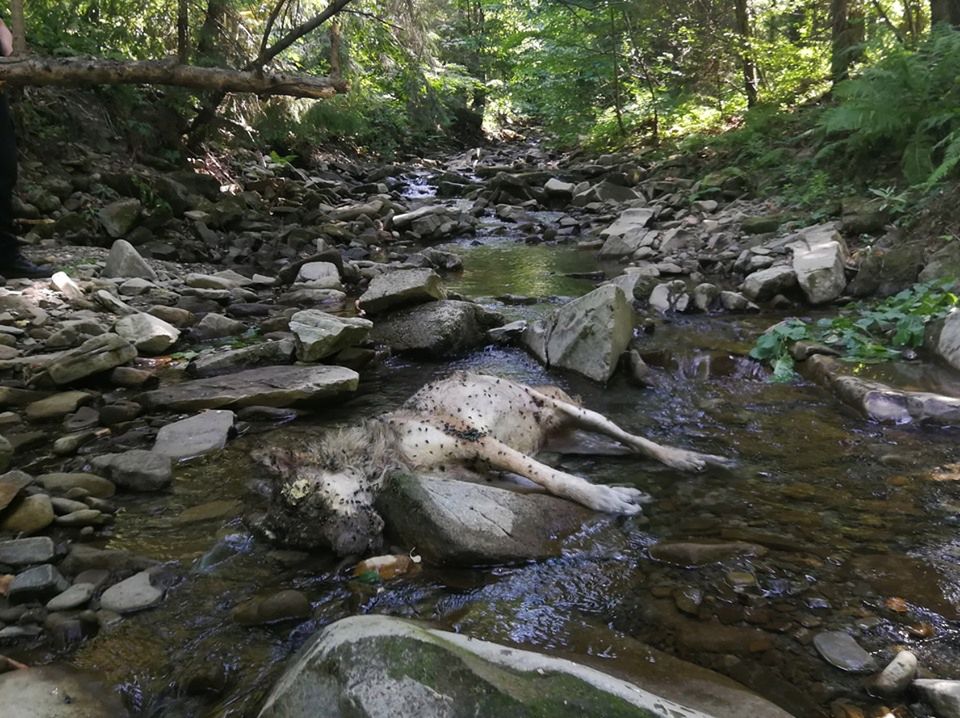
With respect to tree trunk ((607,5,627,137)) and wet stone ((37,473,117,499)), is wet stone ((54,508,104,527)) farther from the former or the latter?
tree trunk ((607,5,627,137))

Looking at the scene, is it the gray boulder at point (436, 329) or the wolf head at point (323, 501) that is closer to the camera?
the wolf head at point (323, 501)

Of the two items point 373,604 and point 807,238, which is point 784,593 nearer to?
point 373,604

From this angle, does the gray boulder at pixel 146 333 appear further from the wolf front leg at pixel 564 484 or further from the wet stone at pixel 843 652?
the wet stone at pixel 843 652

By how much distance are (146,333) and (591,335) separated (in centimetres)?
506

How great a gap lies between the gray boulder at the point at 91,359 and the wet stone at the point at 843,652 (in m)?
6.48

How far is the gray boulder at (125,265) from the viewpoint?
966 cm

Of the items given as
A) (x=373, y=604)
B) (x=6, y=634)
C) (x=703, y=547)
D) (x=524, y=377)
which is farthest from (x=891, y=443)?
(x=6, y=634)

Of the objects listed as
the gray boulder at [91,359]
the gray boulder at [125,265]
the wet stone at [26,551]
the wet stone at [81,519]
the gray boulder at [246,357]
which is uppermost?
the gray boulder at [125,265]

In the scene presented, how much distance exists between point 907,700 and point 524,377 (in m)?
4.69

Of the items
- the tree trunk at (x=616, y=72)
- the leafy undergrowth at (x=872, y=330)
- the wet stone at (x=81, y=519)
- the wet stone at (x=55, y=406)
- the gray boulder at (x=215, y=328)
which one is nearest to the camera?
the wet stone at (x=81, y=519)

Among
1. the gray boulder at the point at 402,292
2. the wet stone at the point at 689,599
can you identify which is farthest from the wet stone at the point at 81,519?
the gray boulder at the point at 402,292

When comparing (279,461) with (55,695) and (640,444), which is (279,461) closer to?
(55,695)

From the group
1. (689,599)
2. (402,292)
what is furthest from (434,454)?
(402,292)

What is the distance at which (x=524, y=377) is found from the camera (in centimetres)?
700
